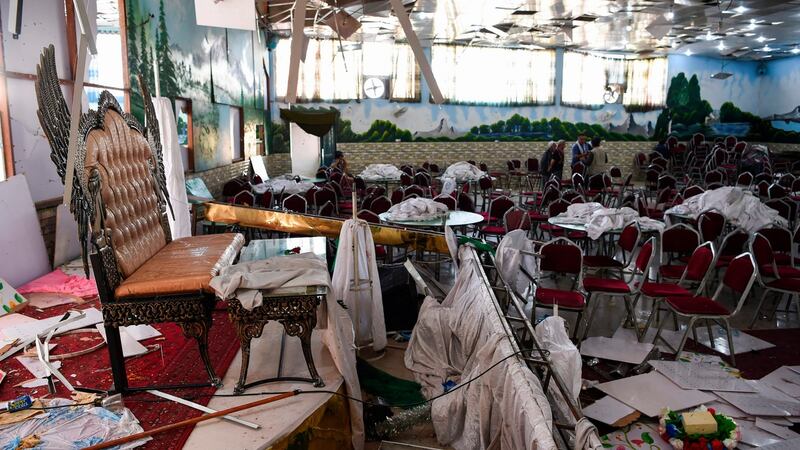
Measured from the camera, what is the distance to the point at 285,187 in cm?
938

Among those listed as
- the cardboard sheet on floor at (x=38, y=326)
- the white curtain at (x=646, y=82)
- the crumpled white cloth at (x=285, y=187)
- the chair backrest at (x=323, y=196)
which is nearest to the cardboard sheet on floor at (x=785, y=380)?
the cardboard sheet on floor at (x=38, y=326)

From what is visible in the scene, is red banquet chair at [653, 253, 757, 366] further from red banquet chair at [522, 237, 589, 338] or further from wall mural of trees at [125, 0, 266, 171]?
wall mural of trees at [125, 0, 266, 171]

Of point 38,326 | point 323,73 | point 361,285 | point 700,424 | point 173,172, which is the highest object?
point 323,73

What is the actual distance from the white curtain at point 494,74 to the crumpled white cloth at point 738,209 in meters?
9.40

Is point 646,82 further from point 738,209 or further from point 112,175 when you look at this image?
point 112,175

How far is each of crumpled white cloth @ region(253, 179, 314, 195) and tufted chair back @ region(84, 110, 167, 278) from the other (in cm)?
515

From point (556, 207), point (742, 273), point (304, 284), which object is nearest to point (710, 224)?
point (556, 207)

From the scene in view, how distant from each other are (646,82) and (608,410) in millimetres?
16259

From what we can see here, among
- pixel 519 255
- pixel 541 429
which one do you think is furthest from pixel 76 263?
pixel 541 429

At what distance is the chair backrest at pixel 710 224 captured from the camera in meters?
6.41

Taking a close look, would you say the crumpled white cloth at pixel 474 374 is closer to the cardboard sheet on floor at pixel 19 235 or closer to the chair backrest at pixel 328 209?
the cardboard sheet on floor at pixel 19 235

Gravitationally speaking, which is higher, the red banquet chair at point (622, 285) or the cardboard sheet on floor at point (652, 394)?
the red banquet chair at point (622, 285)

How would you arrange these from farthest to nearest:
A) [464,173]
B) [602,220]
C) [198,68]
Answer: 1. [464,173]
2. [198,68]
3. [602,220]

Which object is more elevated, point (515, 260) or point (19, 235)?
point (19, 235)
